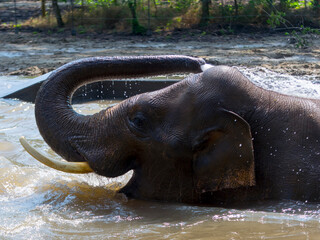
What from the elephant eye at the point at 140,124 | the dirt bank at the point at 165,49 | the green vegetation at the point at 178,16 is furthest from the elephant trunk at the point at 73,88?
the green vegetation at the point at 178,16

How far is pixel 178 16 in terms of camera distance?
68.2 ft

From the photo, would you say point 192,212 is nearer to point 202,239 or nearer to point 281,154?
point 202,239

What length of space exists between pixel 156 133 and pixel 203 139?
337 millimetres

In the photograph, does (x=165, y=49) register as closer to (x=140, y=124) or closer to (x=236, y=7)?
(x=236, y=7)

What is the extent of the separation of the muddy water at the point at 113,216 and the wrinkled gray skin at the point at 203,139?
0.10m

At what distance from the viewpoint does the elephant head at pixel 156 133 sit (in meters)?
3.85

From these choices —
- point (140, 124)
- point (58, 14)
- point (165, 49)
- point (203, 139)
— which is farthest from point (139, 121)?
point (58, 14)

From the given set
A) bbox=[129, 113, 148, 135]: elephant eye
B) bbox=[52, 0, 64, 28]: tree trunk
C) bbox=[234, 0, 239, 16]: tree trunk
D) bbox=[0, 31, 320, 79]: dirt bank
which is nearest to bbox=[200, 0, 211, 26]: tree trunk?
bbox=[234, 0, 239, 16]: tree trunk

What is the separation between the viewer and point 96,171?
13.5 feet

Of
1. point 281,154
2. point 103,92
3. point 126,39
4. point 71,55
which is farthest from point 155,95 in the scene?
point 126,39

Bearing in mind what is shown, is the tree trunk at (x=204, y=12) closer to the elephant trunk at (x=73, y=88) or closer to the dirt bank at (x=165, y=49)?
the dirt bank at (x=165, y=49)

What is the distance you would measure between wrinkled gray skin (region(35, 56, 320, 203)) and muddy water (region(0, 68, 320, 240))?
0.10 metres

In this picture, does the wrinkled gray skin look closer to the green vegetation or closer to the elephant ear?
the elephant ear

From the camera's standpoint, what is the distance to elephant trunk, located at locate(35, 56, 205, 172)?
4164mm
